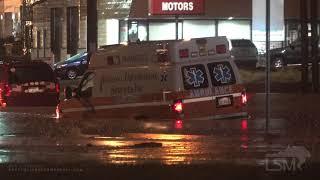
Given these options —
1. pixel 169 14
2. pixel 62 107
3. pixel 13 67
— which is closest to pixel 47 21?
pixel 169 14

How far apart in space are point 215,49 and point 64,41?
3414cm

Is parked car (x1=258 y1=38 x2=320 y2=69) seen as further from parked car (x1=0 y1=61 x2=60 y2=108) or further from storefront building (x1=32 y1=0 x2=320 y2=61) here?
parked car (x1=0 y1=61 x2=60 y2=108)

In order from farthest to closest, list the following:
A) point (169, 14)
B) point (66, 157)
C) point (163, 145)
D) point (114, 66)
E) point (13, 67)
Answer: point (169, 14) → point (13, 67) → point (114, 66) → point (163, 145) → point (66, 157)

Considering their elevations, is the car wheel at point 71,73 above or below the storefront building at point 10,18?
below

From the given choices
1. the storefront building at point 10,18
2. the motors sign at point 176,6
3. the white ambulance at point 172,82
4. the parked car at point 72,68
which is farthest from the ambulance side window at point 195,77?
the storefront building at point 10,18

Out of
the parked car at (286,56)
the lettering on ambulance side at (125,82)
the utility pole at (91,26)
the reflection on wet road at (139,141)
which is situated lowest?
the reflection on wet road at (139,141)

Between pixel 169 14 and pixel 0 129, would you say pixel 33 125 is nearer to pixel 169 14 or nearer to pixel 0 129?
pixel 0 129

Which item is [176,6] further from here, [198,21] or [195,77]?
[195,77]

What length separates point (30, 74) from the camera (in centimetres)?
1969

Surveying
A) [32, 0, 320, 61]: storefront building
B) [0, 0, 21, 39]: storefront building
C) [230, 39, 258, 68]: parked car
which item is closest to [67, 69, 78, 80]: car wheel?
[32, 0, 320, 61]: storefront building

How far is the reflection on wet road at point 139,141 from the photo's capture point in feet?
36.4

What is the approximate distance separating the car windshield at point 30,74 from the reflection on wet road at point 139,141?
3.13m

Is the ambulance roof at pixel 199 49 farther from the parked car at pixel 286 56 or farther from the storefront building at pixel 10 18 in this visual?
the storefront building at pixel 10 18

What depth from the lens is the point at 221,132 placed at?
1401cm
